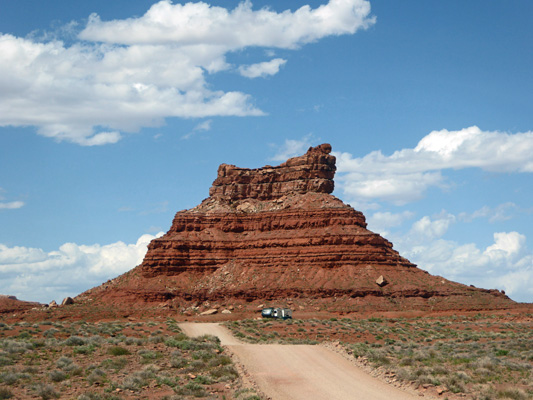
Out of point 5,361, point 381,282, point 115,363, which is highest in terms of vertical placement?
point 381,282

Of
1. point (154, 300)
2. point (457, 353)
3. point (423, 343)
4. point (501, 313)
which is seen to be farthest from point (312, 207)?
point (457, 353)

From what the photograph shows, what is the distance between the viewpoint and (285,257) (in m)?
88.1

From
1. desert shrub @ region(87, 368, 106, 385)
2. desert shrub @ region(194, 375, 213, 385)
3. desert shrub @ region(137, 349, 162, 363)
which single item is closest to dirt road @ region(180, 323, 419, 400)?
desert shrub @ region(194, 375, 213, 385)

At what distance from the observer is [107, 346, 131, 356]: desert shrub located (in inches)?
1148

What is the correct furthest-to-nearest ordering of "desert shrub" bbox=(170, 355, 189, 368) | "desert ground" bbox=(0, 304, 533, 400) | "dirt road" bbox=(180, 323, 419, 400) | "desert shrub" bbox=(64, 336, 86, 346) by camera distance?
"desert shrub" bbox=(64, 336, 86, 346) < "desert shrub" bbox=(170, 355, 189, 368) < "dirt road" bbox=(180, 323, 419, 400) < "desert ground" bbox=(0, 304, 533, 400)

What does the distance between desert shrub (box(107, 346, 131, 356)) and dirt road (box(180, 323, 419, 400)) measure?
17.0 feet

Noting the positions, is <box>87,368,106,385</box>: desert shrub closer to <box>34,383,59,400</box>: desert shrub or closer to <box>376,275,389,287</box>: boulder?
<box>34,383,59,400</box>: desert shrub

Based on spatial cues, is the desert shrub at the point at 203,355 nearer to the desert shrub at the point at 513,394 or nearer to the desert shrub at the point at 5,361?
the desert shrub at the point at 5,361

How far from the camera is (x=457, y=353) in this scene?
34.5m

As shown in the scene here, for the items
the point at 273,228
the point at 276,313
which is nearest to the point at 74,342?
the point at 276,313

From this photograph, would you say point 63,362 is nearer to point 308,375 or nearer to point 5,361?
point 5,361

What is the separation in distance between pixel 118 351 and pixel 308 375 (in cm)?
880

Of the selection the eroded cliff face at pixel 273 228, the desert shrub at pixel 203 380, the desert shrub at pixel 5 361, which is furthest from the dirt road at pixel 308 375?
the eroded cliff face at pixel 273 228

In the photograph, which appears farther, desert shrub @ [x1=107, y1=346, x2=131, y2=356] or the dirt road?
desert shrub @ [x1=107, y1=346, x2=131, y2=356]
